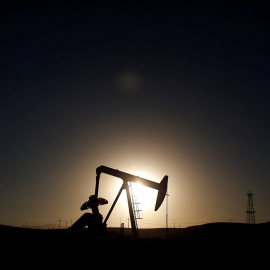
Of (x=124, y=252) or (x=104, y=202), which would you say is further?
(x=104, y=202)

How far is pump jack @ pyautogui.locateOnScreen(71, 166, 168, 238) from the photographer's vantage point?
18203mm

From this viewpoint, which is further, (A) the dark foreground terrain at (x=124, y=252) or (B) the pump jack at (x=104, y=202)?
(B) the pump jack at (x=104, y=202)

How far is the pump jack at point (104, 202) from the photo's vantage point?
1820 centimetres

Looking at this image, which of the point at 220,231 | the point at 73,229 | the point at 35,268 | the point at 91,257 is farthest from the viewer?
the point at 220,231

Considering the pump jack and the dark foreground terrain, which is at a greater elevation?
the pump jack

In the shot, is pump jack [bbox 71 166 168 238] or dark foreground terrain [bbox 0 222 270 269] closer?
dark foreground terrain [bbox 0 222 270 269]

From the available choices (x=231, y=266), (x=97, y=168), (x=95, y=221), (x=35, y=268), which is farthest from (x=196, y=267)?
(x=97, y=168)

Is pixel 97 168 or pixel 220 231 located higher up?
pixel 97 168

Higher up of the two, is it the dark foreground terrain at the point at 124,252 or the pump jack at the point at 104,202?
the pump jack at the point at 104,202

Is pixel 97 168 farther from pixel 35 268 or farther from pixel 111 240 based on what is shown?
pixel 35 268

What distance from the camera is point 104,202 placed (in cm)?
1942

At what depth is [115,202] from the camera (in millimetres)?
19703

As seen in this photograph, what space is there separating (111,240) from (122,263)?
5.60 feet

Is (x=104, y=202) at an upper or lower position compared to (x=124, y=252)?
upper
